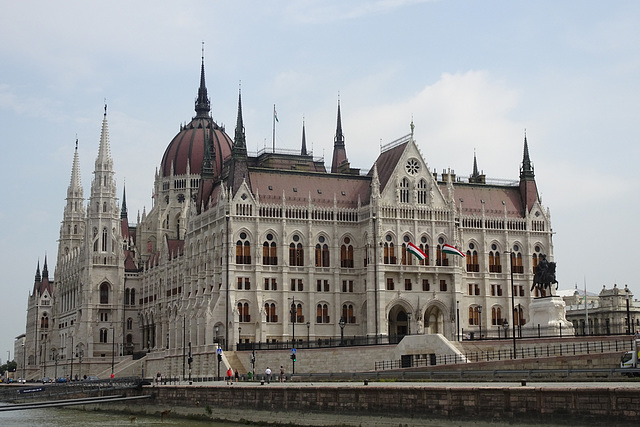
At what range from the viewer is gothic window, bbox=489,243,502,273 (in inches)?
4471

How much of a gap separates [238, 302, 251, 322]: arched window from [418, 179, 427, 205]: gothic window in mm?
21799

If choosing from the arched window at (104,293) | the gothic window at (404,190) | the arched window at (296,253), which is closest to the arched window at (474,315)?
the gothic window at (404,190)

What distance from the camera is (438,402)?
149 feet

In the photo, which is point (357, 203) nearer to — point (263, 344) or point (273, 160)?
point (273, 160)

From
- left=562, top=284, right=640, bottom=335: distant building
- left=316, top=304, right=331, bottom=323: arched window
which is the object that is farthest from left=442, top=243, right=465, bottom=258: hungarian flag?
left=562, top=284, right=640, bottom=335: distant building

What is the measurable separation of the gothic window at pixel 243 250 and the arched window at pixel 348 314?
37.7 ft

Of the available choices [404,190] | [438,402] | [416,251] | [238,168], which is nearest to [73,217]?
[238,168]

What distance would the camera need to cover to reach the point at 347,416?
51000 millimetres

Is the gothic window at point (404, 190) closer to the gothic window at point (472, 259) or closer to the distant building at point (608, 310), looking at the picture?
the gothic window at point (472, 259)

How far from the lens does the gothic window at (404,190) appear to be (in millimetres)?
108375

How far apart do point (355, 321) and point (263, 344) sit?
13.8 metres

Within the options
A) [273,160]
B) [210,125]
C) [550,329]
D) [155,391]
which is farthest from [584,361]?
[210,125]

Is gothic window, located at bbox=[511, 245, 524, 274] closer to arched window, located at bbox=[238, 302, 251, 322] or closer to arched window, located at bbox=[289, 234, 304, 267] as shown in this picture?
arched window, located at bbox=[289, 234, 304, 267]

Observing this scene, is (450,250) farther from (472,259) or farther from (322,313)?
(322,313)
